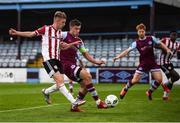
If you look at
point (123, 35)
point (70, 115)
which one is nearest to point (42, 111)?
point (70, 115)

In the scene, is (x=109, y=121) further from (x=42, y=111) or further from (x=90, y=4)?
(x=90, y=4)

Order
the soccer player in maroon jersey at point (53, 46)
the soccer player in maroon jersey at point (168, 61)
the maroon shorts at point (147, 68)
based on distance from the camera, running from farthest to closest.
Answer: the soccer player in maroon jersey at point (168, 61) < the maroon shorts at point (147, 68) < the soccer player in maroon jersey at point (53, 46)

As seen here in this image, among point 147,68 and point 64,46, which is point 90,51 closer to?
point 147,68

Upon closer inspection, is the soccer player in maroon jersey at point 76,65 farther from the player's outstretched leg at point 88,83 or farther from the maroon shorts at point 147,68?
the maroon shorts at point 147,68

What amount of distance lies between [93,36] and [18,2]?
312 inches

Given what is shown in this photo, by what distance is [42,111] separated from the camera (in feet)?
39.3

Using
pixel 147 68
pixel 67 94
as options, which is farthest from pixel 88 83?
pixel 147 68

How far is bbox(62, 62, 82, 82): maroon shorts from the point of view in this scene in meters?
12.0

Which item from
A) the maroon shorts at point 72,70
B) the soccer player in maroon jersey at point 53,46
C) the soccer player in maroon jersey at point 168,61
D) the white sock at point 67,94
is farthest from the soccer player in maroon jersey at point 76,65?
the soccer player in maroon jersey at point 168,61

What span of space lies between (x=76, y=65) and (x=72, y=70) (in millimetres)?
202

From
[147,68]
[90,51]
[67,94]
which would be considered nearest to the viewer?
[67,94]

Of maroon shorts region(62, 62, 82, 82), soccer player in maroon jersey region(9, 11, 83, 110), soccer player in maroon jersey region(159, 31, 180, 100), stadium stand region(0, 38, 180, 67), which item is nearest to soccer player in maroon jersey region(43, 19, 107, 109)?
maroon shorts region(62, 62, 82, 82)

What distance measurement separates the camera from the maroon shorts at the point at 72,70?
1200 centimetres

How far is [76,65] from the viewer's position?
40.0 feet
